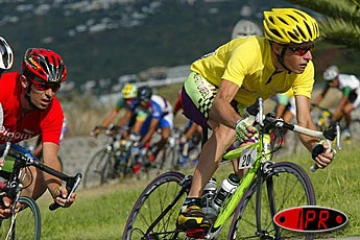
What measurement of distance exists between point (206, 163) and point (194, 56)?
73418 mm

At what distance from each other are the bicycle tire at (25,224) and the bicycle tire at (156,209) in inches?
34.3

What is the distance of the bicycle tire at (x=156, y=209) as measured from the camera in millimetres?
8023

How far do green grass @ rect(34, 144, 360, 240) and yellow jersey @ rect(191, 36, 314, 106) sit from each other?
145 centimetres

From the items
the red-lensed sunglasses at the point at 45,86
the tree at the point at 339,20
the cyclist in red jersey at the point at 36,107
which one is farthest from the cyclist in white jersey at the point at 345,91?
the red-lensed sunglasses at the point at 45,86

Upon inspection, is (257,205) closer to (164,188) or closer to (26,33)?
(164,188)

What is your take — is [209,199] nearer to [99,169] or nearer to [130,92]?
[130,92]

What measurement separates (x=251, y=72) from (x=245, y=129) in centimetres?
67

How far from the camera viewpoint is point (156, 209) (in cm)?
824

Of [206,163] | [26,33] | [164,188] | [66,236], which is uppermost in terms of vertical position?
[206,163]

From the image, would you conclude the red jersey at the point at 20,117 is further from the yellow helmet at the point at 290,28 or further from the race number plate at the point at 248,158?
the yellow helmet at the point at 290,28

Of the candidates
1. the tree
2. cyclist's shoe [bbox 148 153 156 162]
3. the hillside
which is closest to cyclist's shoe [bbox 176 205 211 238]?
the tree

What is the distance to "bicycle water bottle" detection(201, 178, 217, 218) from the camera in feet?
24.1

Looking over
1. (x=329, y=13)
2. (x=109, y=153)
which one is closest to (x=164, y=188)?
(x=329, y=13)

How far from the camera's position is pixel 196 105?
25.0 ft
